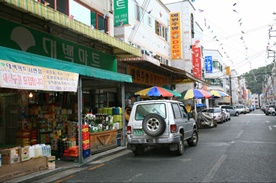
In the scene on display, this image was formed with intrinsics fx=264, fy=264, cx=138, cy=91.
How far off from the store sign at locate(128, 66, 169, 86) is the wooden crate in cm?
617

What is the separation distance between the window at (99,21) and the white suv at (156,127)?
6.41 m

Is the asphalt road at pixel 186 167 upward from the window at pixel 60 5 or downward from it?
downward

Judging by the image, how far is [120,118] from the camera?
12367 mm

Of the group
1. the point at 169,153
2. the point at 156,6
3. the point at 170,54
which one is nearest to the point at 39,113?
the point at 169,153

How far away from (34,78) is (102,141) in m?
4.58

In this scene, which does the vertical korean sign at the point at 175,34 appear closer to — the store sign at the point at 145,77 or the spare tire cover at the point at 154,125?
the store sign at the point at 145,77

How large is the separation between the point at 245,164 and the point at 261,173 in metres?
1.00

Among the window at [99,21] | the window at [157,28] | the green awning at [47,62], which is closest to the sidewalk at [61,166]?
the green awning at [47,62]

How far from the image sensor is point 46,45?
955 centimetres

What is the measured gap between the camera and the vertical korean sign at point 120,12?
15.1m

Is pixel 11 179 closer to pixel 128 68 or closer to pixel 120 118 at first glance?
pixel 120 118

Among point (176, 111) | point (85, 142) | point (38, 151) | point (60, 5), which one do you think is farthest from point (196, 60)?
point (38, 151)

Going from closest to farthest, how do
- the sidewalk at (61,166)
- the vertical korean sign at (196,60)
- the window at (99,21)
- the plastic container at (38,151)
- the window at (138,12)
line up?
the sidewalk at (61,166) < the plastic container at (38,151) < the window at (99,21) < the window at (138,12) < the vertical korean sign at (196,60)

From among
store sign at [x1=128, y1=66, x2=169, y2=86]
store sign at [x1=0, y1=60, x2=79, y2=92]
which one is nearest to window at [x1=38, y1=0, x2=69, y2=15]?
store sign at [x1=0, y1=60, x2=79, y2=92]
